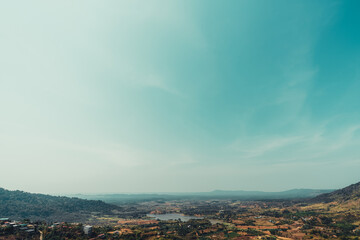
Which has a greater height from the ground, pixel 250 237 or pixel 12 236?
pixel 12 236

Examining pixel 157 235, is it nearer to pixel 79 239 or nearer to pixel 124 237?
pixel 124 237

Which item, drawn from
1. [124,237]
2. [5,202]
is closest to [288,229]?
[124,237]

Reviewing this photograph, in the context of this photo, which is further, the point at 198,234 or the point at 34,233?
the point at 198,234

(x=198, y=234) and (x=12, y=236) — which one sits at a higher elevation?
(x=12, y=236)

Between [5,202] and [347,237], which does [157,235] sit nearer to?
[347,237]

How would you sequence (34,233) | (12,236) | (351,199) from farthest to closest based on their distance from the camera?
(351,199), (34,233), (12,236)

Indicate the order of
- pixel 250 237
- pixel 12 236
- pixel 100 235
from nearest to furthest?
pixel 12 236 → pixel 100 235 → pixel 250 237

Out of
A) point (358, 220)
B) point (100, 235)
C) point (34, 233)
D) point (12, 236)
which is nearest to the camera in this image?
point (12, 236)


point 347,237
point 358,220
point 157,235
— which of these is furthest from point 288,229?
point 157,235

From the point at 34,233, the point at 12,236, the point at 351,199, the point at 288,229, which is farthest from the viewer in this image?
the point at 351,199
